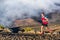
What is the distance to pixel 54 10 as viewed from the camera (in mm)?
18359

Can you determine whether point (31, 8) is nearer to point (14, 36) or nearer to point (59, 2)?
point (59, 2)

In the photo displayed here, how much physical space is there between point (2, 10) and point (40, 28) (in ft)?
13.8

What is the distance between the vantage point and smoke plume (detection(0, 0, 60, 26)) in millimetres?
18672

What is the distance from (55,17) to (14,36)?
340 cm

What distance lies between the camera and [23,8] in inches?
760

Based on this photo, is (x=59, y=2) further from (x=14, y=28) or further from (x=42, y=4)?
(x=14, y=28)

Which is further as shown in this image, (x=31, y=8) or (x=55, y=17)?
(x=31, y=8)

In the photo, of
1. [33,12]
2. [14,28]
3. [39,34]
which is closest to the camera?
[39,34]

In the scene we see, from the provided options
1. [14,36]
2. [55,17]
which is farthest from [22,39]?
[55,17]

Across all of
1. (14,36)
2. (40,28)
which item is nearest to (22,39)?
(14,36)

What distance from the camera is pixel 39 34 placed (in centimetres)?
1609

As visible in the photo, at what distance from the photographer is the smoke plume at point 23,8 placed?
61.3ft

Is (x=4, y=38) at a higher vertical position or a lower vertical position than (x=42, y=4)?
lower

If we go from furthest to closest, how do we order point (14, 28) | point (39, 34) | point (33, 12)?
point (33, 12) < point (14, 28) < point (39, 34)
